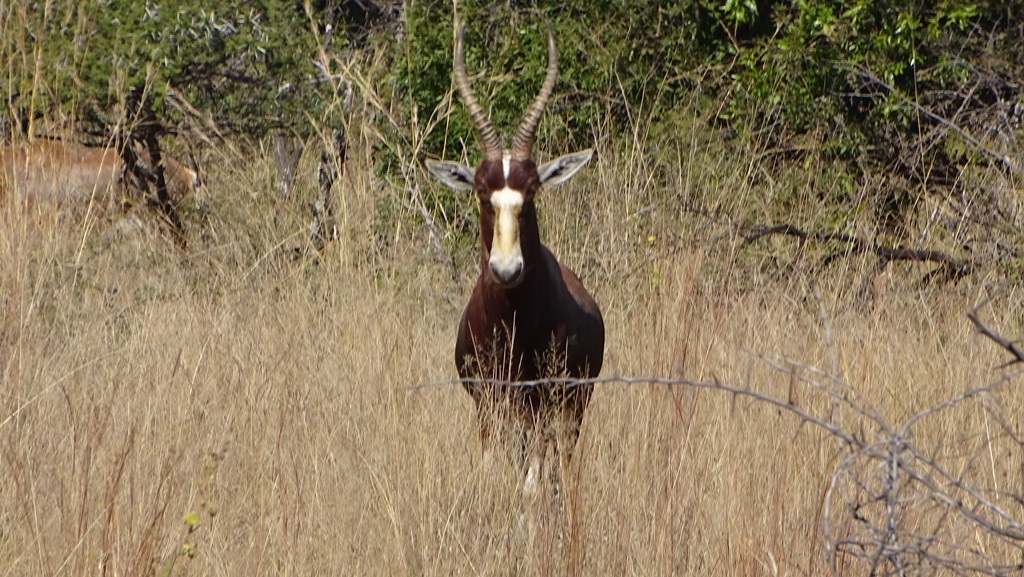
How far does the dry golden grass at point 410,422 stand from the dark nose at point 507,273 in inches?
18.7

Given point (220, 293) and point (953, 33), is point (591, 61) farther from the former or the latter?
point (220, 293)

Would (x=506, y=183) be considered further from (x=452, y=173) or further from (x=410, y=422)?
(x=410, y=422)

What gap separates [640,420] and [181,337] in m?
2.00

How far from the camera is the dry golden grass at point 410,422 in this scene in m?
3.23

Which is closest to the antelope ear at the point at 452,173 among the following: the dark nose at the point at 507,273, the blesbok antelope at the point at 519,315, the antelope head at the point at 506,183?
the antelope head at the point at 506,183

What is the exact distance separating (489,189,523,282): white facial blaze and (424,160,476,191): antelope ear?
1.76 ft

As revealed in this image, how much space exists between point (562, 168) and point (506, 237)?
0.95 m

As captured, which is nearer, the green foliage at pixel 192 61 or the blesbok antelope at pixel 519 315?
the blesbok antelope at pixel 519 315

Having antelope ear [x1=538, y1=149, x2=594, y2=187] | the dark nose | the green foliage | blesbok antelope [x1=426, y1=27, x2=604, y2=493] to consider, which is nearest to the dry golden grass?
blesbok antelope [x1=426, y1=27, x2=604, y2=493]

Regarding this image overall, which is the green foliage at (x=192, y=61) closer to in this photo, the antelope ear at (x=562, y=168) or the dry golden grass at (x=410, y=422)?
the dry golden grass at (x=410, y=422)

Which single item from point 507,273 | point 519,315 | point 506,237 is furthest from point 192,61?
point 507,273

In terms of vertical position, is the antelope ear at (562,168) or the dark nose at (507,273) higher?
the antelope ear at (562,168)

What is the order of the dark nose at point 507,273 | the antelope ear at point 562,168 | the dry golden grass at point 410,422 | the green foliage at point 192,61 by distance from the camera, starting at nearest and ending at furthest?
1. the dry golden grass at point 410,422
2. the dark nose at point 507,273
3. the antelope ear at point 562,168
4. the green foliage at point 192,61

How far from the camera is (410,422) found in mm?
4395
